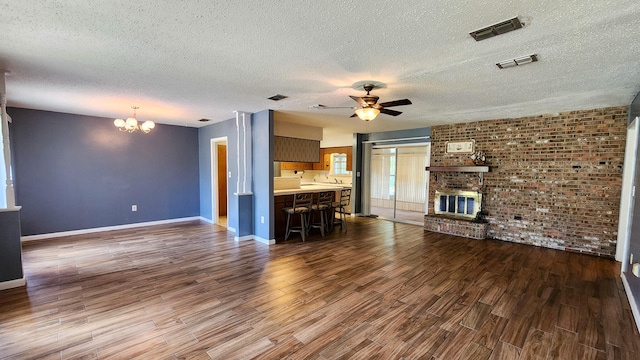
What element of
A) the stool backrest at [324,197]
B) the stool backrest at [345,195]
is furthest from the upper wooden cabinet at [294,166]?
the stool backrest at [324,197]

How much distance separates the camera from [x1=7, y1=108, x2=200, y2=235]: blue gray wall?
16.4ft

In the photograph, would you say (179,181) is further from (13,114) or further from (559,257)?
(559,257)

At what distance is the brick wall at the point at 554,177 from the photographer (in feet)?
14.3

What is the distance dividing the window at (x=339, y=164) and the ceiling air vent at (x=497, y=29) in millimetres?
7051

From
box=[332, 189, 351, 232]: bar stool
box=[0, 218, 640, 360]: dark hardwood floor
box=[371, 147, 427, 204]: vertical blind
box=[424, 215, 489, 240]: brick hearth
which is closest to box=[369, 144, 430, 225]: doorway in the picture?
box=[371, 147, 427, 204]: vertical blind

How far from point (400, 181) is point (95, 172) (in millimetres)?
7562

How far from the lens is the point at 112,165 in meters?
5.84

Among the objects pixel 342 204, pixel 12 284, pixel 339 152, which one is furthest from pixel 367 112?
pixel 339 152

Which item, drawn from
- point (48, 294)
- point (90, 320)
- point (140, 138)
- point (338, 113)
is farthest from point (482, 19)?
point (140, 138)

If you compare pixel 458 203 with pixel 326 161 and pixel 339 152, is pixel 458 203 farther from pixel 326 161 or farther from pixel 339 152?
pixel 326 161

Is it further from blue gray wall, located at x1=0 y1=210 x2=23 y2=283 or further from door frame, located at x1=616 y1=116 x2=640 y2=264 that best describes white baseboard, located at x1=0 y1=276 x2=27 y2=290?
door frame, located at x1=616 y1=116 x2=640 y2=264

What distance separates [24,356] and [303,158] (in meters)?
5.08

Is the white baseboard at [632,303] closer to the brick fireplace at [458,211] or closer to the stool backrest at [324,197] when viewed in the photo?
the brick fireplace at [458,211]

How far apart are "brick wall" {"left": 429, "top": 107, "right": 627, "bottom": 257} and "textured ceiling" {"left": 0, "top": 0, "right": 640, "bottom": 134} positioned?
20.8 inches
